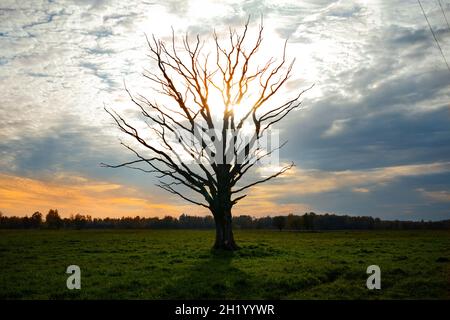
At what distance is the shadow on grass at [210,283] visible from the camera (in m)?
12.6

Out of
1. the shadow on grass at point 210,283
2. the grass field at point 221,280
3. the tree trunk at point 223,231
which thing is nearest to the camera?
the shadow on grass at point 210,283

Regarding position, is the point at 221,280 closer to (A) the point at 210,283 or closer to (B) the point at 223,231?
(A) the point at 210,283

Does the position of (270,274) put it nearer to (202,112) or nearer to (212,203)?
(212,203)

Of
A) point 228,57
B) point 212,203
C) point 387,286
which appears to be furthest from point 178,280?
point 228,57

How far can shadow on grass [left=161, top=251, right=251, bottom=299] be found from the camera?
41.4 ft

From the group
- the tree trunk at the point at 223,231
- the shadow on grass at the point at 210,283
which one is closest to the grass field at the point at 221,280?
the shadow on grass at the point at 210,283

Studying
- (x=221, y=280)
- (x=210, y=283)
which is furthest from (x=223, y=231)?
(x=210, y=283)

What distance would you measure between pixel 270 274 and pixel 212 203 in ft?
36.3

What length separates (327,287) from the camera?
14023 mm

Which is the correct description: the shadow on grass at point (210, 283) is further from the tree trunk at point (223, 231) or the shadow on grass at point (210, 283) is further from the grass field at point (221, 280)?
the tree trunk at point (223, 231)

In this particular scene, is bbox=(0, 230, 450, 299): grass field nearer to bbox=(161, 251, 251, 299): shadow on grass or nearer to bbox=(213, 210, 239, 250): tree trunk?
bbox=(161, 251, 251, 299): shadow on grass

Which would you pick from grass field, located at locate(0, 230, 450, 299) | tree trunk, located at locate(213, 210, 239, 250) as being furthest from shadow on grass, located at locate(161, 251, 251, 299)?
tree trunk, located at locate(213, 210, 239, 250)
